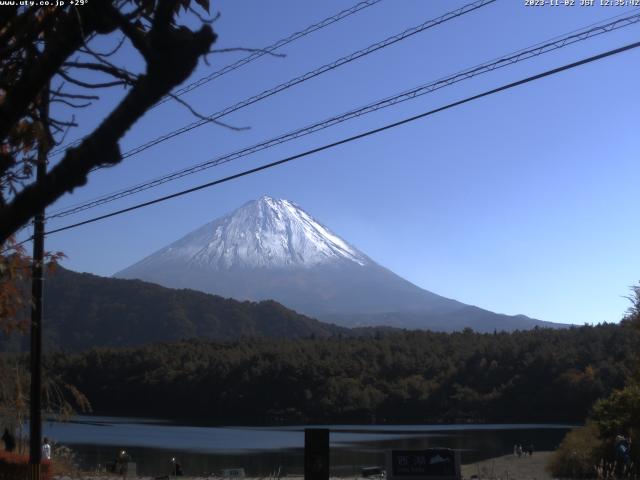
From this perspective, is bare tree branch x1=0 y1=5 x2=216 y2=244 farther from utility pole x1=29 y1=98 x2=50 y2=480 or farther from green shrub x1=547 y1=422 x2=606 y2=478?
green shrub x1=547 y1=422 x2=606 y2=478

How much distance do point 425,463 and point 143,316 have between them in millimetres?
163926

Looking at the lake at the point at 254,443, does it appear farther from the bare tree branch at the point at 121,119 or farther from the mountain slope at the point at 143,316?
the mountain slope at the point at 143,316

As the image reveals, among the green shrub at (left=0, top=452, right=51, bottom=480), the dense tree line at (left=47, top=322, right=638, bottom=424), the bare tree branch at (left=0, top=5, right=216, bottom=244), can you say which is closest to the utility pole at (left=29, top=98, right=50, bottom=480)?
the green shrub at (left=0, top=452, right=51, bottom=480)

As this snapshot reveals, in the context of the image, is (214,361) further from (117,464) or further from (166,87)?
(166,87)

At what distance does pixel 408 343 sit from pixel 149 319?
67288 mm

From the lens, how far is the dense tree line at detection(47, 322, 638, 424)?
92.3 meters

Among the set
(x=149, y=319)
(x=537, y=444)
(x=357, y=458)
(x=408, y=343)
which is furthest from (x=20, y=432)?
(x=149, y=319)

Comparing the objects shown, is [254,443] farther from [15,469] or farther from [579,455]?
[15,469]

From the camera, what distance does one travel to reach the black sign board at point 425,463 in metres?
13.9

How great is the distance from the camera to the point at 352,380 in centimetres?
10588

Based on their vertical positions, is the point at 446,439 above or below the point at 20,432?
below

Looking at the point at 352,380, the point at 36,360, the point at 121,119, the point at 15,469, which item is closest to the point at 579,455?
the point at 15,469

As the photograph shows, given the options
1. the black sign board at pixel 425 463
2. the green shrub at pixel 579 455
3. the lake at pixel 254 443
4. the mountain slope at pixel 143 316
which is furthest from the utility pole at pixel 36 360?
the mountain slope at pixel 143 316

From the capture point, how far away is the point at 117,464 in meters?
29.2
